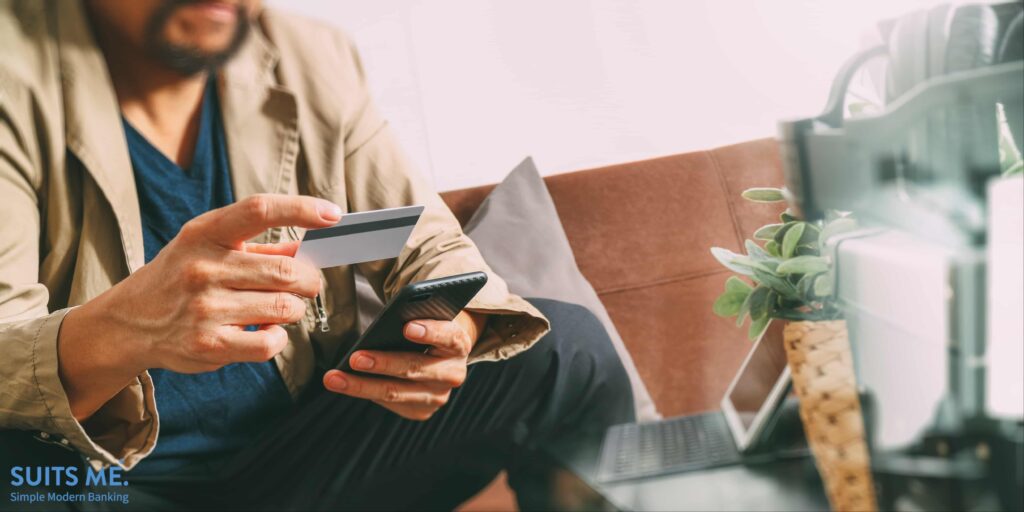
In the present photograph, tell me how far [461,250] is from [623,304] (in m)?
0.36

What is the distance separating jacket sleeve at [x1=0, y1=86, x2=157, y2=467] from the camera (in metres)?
0.70

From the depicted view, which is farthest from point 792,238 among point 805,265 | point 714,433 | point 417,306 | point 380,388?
point 380,388

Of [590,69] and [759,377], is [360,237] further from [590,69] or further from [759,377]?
[590,69]

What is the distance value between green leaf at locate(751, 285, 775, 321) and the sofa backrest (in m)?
0.56

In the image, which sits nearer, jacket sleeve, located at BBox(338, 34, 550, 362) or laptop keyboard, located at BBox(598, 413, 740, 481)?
laptop keyboard, located at BBox(598, 413, 740, 481)

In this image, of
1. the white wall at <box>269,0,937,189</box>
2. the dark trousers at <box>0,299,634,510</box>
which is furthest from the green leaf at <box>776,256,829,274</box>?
the white wall at <box>269,0,937,189</box>

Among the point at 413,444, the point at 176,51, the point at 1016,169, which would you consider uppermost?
the point at 176,51

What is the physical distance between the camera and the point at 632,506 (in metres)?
0.48

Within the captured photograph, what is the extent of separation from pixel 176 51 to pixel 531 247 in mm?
551

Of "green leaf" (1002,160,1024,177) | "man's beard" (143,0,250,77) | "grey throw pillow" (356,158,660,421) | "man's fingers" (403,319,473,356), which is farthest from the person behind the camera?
"grey throw pillow" (356,158,660,421)

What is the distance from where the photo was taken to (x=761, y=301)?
594mm

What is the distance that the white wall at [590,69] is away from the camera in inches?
49.3

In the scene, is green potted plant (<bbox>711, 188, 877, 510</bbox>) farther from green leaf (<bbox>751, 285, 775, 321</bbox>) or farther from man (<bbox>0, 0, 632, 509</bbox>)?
man (<bbox>0, 0, 632, 509</bbox>)

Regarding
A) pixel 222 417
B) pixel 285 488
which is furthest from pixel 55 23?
pixel 285 488
